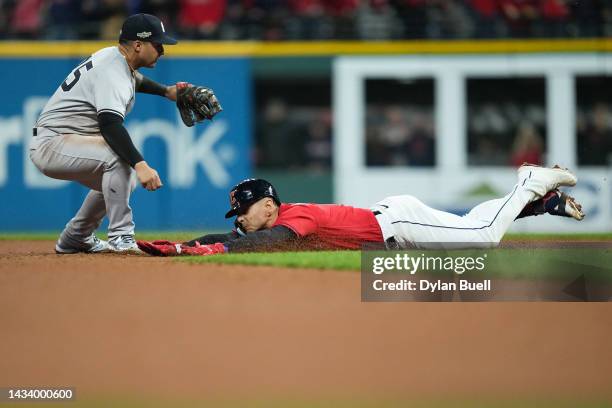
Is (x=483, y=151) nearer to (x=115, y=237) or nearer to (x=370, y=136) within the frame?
(x=370, y=136)

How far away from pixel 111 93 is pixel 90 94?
270 mm

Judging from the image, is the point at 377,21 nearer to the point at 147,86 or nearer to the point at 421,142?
the point at 421,142

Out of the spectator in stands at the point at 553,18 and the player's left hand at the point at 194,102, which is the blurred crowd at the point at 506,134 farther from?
the player's left hand at the point at 194,102

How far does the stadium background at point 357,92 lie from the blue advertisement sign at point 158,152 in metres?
0.02

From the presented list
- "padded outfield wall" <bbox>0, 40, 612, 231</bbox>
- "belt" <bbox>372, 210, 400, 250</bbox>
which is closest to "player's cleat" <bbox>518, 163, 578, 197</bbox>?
"belt" <bbox>372, 210, 400, 250</bbox>

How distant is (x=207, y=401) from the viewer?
390 centimetres

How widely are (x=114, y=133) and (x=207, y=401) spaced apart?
110 inches

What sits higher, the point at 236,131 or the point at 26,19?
the point at 26,19

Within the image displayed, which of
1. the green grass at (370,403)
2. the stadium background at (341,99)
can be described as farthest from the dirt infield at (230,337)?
the stadium background at (341,99)

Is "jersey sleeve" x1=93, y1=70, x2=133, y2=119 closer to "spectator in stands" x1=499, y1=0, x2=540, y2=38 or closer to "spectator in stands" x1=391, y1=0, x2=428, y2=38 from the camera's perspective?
"spectator in stands" x1=391, y1=0, x2=428, y2=38

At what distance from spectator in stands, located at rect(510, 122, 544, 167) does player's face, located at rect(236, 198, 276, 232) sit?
8.38 meters

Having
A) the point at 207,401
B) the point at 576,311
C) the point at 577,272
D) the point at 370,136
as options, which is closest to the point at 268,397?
the point at 207,401

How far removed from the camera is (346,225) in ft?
20.4

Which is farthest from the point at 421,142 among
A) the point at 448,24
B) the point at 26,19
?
the point at 26,19
